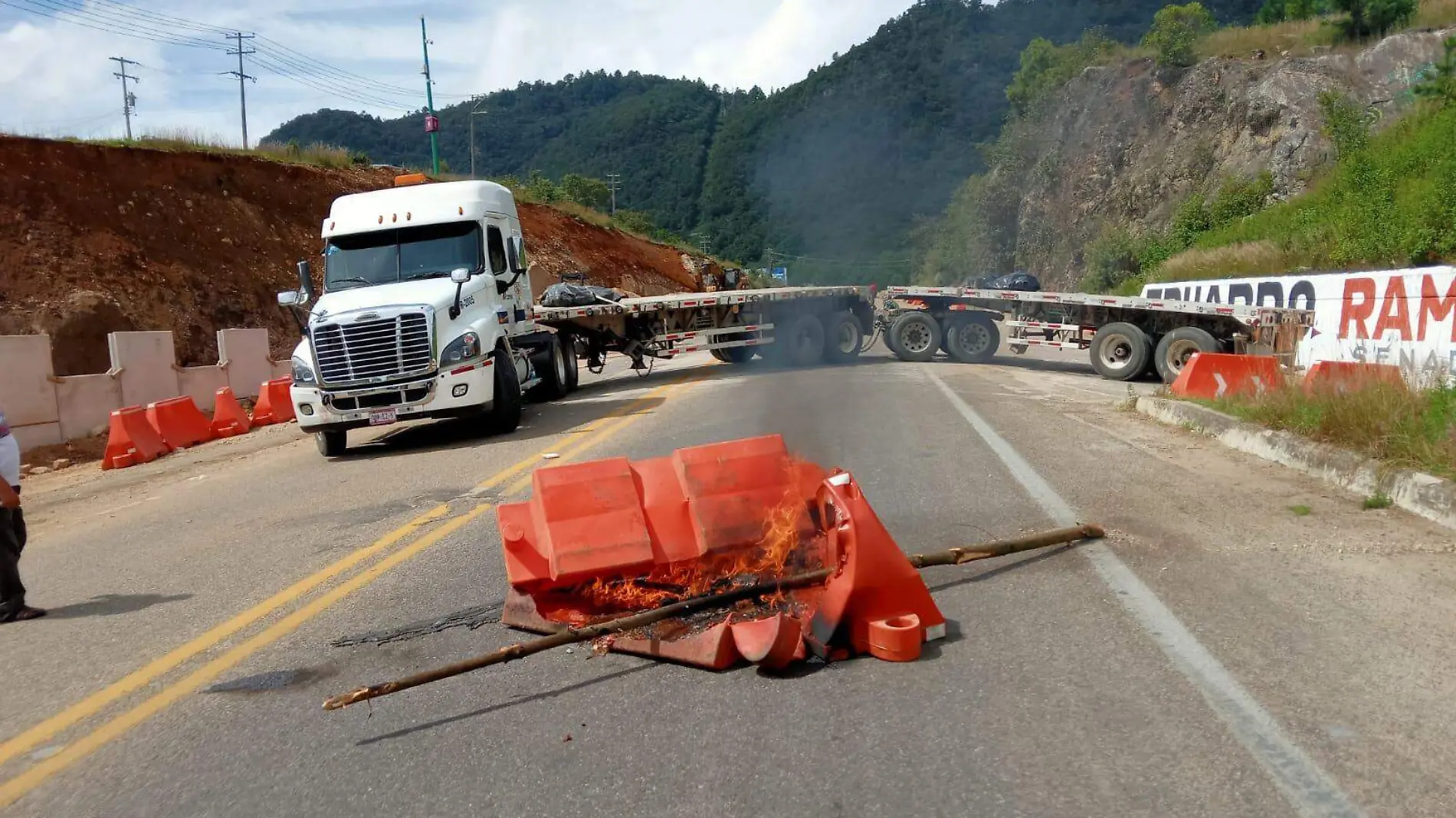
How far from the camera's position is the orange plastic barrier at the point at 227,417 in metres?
15.4

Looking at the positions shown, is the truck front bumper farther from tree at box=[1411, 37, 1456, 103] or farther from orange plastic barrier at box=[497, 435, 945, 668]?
tree at box=[1411, 37, 1456, 103]

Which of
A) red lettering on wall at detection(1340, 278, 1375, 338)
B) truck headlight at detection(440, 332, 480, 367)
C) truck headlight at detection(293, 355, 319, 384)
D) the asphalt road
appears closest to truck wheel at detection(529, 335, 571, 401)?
truck headlight at detection(440, 332, 480, 367)

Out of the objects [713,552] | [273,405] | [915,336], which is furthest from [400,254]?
[915,336]

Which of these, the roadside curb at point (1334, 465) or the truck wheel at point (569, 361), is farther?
the truck wheel at point (569, 361)

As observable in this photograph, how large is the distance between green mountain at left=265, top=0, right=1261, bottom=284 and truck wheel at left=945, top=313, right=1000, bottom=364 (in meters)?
4.79

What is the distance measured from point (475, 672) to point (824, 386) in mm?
11745

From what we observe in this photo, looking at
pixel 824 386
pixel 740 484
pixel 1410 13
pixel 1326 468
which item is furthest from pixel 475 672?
pixel 1410 13

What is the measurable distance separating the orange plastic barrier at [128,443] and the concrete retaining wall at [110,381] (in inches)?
81.7

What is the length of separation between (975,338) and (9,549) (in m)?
17.3

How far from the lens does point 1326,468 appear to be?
772cm

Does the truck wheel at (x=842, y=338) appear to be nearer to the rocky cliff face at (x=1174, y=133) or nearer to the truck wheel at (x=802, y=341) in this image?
the truck wheel at (x=802, y=341)

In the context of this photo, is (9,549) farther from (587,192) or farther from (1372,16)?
(587,192)

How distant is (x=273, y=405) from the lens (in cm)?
1695

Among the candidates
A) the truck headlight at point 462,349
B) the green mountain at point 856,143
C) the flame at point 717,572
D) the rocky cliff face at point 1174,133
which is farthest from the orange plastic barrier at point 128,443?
the rocky cliff face at point 1174,133
